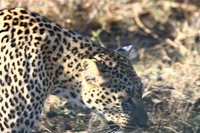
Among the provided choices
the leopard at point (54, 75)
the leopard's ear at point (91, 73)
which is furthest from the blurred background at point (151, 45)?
the leopard's ear at point (91, 73)

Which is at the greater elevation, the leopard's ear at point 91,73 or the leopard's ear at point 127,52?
the leopard's ear at point 127,52

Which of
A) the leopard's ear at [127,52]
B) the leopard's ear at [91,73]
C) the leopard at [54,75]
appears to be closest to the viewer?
the leopard at [54,75]

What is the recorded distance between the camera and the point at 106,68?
439cm

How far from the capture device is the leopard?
13.3ft

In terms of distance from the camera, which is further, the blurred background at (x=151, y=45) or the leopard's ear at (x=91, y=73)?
the blurred background at (x=151, y=45)

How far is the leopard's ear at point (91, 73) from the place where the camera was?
418cm

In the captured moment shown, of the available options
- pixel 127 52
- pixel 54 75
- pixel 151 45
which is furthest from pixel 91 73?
pixel 151 45

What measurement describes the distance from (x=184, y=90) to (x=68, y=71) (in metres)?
2.23

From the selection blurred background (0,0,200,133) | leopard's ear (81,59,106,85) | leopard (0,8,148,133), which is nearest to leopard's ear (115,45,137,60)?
leopard (0,8,148,133)

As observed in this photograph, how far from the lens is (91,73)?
14.0 feet

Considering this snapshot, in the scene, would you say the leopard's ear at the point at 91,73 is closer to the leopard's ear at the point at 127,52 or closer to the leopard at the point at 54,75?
the leopard at the point at 54,75

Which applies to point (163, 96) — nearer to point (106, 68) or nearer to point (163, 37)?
point (106, 68)

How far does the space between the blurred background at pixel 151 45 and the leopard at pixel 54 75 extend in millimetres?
912

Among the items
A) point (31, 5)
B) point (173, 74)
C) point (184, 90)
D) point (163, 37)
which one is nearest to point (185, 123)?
point (184, 90)
